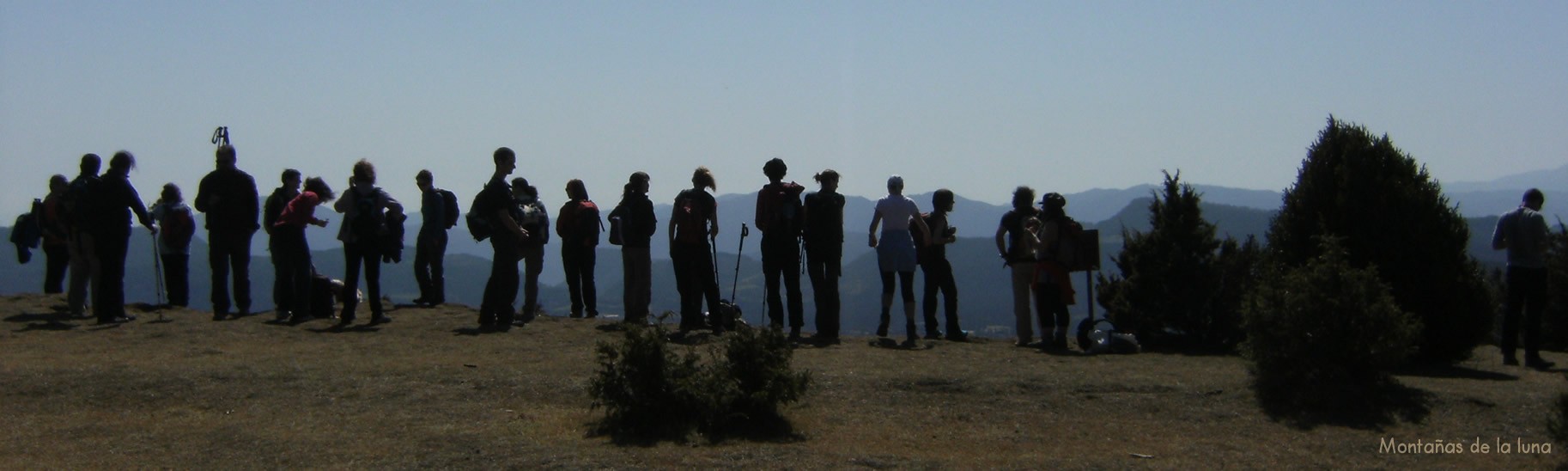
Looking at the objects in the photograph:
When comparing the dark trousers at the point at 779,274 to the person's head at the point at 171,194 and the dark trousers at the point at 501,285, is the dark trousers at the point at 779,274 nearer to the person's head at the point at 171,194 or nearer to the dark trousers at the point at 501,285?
the dark trousers at the point at 501,285

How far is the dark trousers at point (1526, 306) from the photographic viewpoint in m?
11.9

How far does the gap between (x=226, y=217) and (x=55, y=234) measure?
3.98 metres

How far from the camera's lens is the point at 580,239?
14820 millimetres

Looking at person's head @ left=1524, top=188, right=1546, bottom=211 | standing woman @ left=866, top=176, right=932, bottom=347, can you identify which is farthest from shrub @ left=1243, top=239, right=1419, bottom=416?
Answer: standing woman @ left=866, top=176, right=932, bottom=347

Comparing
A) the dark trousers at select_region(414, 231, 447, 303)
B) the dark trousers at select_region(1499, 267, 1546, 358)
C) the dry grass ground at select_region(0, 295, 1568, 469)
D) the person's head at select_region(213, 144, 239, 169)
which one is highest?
the person's head at select_region(213, 144, 239, 169)

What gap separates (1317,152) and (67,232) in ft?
41.1

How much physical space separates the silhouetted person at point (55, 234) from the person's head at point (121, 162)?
0.74 meters

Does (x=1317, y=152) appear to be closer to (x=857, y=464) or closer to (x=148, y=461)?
Answer: (x=857, y=464)

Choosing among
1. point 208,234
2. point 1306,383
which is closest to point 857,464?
point 1306,383

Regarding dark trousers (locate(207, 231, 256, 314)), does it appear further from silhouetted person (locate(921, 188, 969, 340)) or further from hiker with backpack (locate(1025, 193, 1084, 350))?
hiker with backpack (locate(1025, 193, 1084, 350))

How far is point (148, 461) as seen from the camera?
740 centimetres

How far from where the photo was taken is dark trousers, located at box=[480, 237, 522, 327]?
43.0ft

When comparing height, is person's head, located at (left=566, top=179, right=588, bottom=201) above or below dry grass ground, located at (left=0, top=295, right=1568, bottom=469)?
above

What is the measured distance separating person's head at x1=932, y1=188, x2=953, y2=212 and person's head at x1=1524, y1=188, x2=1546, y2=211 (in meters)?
5.28
